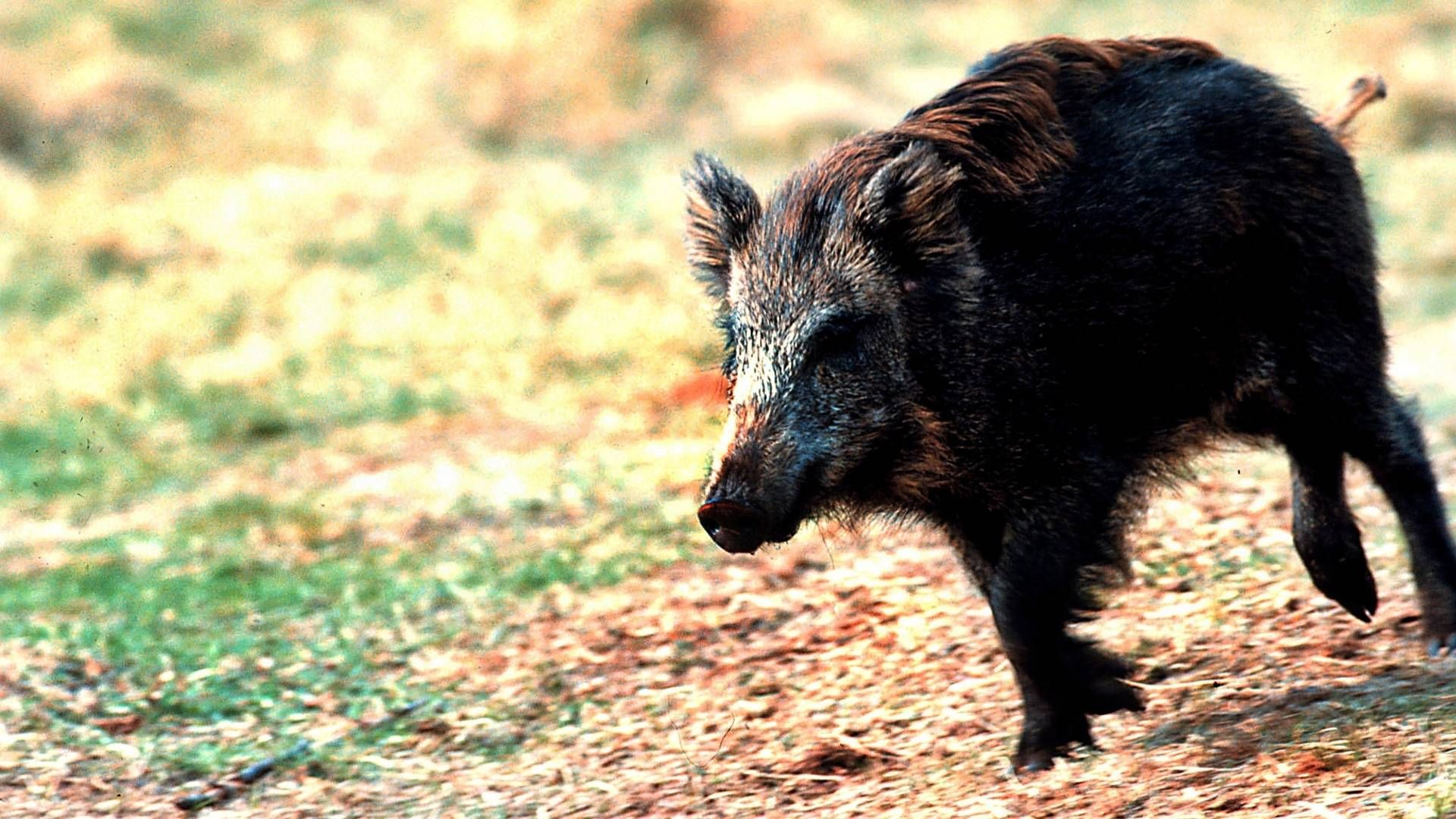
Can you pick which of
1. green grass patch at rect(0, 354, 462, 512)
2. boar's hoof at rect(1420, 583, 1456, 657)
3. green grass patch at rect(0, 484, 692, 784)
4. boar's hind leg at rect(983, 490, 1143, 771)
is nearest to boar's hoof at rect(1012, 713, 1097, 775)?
boar's hind leg at rect(983, 490, 1143, 771)

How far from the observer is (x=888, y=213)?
438 centimetres

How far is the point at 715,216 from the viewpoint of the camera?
4762 mm

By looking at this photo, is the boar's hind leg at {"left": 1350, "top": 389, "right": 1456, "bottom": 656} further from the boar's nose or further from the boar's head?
the boar's nose

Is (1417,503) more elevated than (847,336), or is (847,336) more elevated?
(847,336)

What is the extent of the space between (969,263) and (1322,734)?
1.41 metres

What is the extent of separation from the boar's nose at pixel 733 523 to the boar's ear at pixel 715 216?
3.01 feet

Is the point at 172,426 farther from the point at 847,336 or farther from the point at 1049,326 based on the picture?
the point at 1049,326

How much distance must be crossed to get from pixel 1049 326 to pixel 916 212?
438mm

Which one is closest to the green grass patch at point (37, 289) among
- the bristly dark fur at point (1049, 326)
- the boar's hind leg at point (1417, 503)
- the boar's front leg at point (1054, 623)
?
the bristly dark fur at point (1049, 326)

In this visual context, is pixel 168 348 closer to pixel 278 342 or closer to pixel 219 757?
pixel 278 342

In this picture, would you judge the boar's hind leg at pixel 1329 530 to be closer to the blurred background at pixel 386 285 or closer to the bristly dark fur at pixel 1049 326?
the bristly dark fur at pixel 1049 326

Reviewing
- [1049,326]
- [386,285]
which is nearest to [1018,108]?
[1049,326]

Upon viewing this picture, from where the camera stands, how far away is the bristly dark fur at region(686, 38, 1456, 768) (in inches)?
171

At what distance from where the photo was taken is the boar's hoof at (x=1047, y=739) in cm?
438
